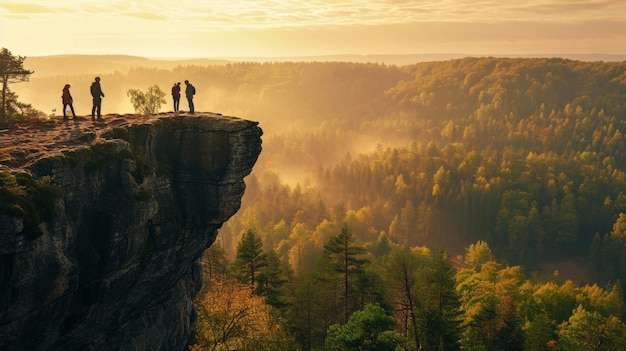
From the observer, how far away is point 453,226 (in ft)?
571

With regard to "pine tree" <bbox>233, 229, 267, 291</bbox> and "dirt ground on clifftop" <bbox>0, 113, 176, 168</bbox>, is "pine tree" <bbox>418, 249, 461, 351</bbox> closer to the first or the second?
"pine tree" <bbox>233, 229, 267, 291</bbox>

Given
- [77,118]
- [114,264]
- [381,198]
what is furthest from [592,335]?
[381,198]

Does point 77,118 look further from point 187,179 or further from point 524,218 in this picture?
point 524,218

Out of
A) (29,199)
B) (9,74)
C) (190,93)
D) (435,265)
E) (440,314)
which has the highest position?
(9,74)

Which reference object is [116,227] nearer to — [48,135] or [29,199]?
[29,199]

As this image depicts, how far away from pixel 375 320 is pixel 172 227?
1723 cm

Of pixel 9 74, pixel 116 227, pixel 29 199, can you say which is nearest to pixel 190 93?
pixel 9 74

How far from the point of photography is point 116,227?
25.0 meters

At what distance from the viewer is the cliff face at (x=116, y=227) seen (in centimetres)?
2067

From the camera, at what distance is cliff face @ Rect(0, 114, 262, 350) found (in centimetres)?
2067

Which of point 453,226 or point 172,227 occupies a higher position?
point 172,227

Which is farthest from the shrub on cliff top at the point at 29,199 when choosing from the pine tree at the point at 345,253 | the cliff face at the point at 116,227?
the pine tree at the point at 345,253

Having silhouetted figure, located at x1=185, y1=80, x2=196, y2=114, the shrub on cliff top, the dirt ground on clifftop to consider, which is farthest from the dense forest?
the shrub on cliff top

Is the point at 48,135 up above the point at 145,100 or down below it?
below
